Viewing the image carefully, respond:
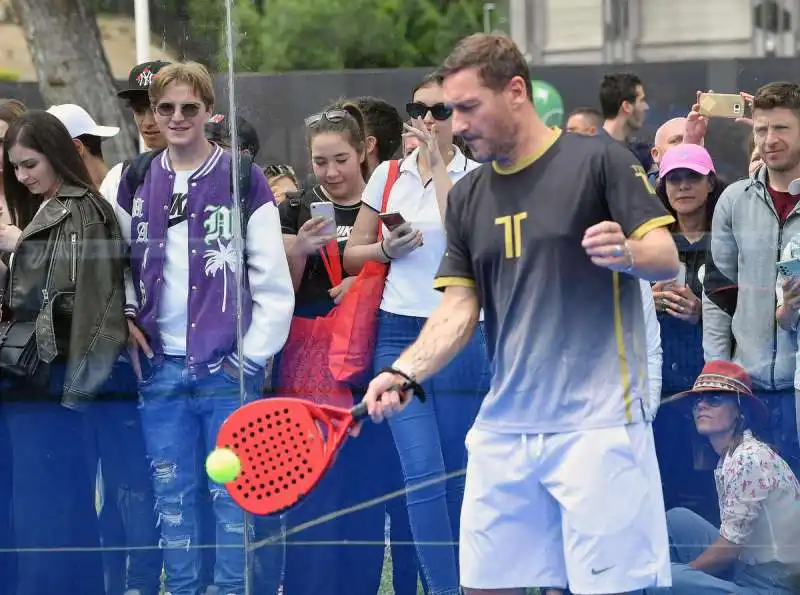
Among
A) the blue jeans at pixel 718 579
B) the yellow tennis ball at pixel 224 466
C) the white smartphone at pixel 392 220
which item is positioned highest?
the white smartphone at pixel 392 220

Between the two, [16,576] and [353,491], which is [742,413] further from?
[16,576]

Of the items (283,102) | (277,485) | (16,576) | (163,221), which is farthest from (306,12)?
(16,576)

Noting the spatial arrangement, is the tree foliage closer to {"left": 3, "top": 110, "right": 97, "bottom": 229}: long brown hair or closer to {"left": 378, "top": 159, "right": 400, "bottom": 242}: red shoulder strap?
{"left": 378, "top": 159, "right": 400, "bottom": 242}: red shoulder strap

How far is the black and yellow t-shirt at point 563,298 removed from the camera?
13.9 ft

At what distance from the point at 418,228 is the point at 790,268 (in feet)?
4.33

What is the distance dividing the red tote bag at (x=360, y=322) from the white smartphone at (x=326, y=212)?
0.57 feet

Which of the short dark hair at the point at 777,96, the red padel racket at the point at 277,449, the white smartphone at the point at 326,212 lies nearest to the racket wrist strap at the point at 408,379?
the red padel racket at the point at 277,449

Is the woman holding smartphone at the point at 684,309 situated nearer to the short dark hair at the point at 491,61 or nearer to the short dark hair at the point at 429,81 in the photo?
the short dark hair at the point at 429,81

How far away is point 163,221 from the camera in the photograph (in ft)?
18.2

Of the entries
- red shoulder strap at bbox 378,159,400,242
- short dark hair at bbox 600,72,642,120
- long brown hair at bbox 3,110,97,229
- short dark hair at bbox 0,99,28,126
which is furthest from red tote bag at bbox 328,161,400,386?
short dark hair at bbox 0,99,28,126

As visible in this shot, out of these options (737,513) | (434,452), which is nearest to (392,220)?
(434,452)

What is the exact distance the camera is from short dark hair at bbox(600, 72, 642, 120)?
528 cm

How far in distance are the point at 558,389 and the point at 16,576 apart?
8.53 feet

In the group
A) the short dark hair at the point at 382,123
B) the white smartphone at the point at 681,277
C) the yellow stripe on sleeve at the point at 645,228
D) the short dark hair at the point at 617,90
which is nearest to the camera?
the yellow stripe on sleeve at the point at 645,228
